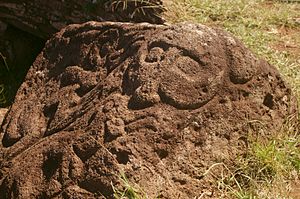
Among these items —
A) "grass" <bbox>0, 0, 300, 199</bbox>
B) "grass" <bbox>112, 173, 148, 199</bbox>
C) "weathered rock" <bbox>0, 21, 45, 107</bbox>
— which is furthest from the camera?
"weathered rock" <bbox>0, 21, 45, 107</bbox>

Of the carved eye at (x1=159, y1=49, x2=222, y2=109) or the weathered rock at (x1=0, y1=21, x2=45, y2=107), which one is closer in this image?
the carved eye at (x1=159, y1=49, x2=222, y2=109)

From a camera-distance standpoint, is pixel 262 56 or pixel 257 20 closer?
pixel 262 56

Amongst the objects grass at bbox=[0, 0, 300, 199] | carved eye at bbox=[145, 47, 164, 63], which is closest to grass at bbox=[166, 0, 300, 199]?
grass at bbox=[0, 0, 300, 199]

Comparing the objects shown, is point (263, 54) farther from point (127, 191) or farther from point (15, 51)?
point (15, 51)

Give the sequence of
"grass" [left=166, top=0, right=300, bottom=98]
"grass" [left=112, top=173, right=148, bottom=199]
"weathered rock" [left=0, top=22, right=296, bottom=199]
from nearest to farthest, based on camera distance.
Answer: "grass" [left=112, top=173, right=148, bottom=199]
"weathered rock" [left=0, top=22, right=296, bottom=199]
"grass" [left=166, top=0, right=300, bottom=98]

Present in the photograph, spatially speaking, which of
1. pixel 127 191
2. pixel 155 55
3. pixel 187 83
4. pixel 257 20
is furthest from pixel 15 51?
pixel 127 191

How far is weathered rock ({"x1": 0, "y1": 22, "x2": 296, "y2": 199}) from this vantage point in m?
2.81

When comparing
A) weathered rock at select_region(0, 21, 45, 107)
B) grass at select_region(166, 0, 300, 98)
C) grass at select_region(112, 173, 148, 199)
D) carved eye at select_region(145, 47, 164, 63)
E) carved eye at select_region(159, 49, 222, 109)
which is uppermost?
carved eye at select_region(145, 47, 164, 63)

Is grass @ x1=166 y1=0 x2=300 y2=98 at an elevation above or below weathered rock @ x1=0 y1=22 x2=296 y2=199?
below

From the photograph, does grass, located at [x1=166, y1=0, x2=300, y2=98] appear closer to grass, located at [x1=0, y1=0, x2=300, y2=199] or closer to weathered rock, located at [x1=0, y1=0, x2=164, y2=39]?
grass, located at [x1=0, y1=0, x2=300, y2=199]

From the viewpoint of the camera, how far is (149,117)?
9.36 feet

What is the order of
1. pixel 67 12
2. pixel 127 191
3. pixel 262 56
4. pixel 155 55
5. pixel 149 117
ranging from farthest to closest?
pixel 67 12 < pixel 262 56 < pixel 155 55 < pixel 149 117 < pixel 127 191

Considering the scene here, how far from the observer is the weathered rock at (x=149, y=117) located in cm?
281

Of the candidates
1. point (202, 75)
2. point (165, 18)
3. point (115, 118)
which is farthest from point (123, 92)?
point (165, 18)
